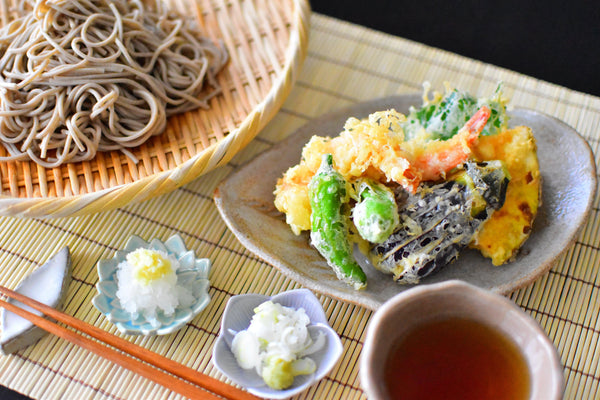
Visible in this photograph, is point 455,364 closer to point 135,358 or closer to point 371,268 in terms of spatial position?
point 371,268

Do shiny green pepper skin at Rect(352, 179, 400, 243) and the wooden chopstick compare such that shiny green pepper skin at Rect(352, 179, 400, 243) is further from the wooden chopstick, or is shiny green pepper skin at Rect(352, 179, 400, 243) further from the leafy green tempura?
the wooden chopstick

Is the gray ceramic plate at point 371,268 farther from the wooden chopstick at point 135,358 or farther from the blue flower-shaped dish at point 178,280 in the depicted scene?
the wooden chopstick at point 135,358

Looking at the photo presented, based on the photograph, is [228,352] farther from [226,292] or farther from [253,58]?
[253,58]

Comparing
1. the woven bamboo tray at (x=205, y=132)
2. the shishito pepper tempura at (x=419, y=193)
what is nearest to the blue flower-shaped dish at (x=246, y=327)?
the shishito pepper tempura at (x=419, y=193)

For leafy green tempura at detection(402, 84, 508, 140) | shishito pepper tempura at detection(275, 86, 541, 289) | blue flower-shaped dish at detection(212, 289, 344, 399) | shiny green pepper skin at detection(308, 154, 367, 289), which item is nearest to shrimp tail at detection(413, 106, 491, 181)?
shishito pepper tempura at detection(275, 86, 541, 289)

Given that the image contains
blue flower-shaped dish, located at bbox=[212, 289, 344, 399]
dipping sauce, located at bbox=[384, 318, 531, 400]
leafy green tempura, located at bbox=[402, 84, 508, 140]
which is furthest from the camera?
leafy green tempura, located at bbox=[402, 84, 508, 140]

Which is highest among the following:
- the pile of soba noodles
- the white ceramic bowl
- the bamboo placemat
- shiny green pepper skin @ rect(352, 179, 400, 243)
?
the pile of soba noodles

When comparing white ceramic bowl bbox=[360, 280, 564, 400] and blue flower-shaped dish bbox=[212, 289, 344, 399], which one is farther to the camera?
blue flower-shaped dish bbox=[212, 289, 344, 399]

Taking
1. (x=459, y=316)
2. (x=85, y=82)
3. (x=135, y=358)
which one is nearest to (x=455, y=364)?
(x=459, y=316)
